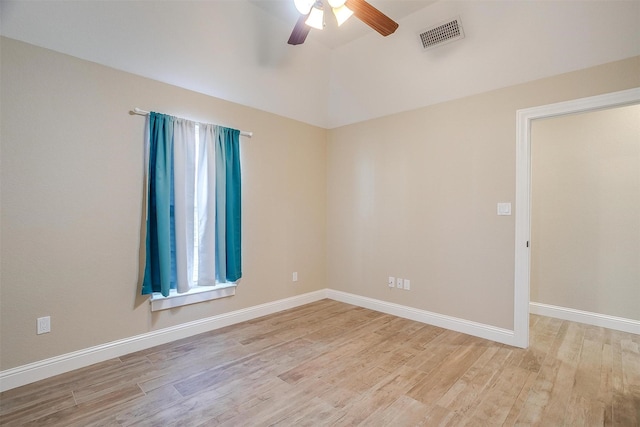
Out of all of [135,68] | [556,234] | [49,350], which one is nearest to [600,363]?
[556,234]

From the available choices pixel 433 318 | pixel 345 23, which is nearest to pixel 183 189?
pixel 345 23

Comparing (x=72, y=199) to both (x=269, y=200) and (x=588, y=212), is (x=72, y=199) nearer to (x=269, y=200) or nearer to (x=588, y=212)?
(x=269, y=200)

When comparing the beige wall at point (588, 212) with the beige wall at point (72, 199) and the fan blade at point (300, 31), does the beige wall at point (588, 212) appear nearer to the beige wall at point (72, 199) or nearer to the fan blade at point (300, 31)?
the fan blade at point (300, 31)

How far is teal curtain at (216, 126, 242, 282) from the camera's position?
3246 mm

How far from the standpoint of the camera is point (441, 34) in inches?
111

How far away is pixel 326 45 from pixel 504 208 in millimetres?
2676

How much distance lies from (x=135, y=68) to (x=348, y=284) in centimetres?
352

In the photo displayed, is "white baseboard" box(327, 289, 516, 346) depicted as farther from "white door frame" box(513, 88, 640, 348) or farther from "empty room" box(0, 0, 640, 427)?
"white door frame" box(513, 88, 640, 348)

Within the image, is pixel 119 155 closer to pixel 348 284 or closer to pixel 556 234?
pixel 348 284

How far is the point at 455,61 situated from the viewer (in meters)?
2.97

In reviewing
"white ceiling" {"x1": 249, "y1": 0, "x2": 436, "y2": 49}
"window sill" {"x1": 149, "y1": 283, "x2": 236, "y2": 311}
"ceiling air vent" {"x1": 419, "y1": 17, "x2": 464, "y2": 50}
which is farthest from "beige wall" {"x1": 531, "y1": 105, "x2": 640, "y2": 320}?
"window sill" {"x1": 149, "y1": 283, "x2": 236, "y2": 311}

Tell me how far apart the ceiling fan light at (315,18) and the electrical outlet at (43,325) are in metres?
2.99

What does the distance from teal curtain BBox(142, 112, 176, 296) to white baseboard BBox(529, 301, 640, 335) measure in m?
4.45

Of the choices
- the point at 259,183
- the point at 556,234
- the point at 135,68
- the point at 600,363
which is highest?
the point at 135,68
